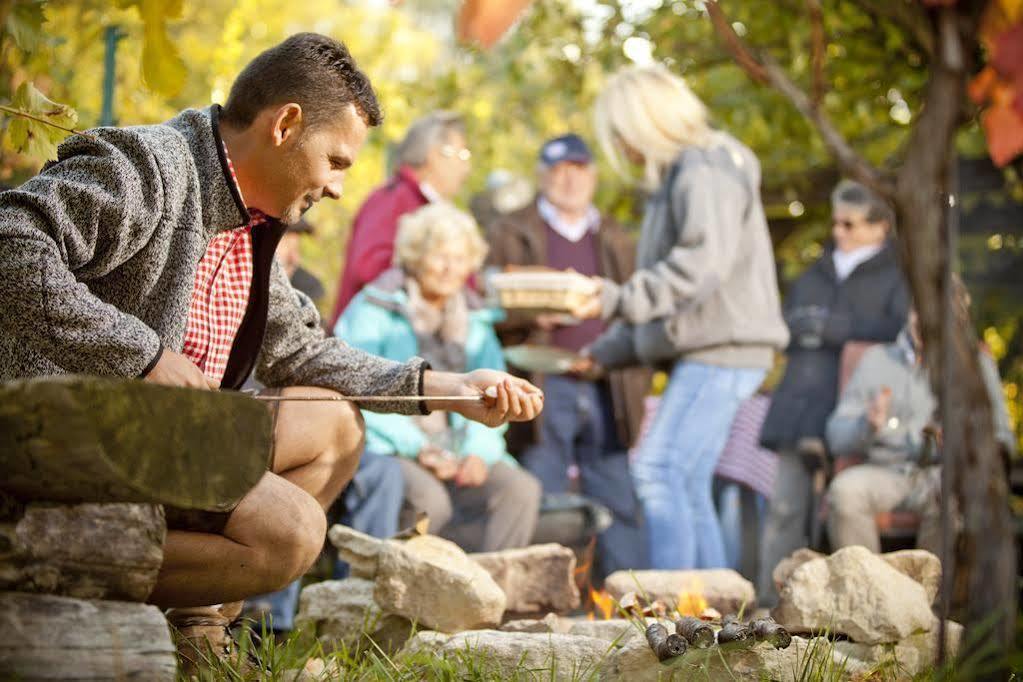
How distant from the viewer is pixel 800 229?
9438 millimetres

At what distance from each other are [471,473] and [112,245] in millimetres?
2996

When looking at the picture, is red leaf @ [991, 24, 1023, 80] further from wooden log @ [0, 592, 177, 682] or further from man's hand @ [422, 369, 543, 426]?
wooden log @ [0, 592, 177, 682]

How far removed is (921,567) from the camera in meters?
4.12

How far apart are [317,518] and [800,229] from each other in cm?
677

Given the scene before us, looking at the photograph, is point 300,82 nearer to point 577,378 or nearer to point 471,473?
point 471,473

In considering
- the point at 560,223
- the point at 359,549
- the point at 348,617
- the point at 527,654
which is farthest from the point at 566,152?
the point at 527,654

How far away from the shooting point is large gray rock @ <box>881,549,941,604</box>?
410cm

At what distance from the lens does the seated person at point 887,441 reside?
5.75 meters

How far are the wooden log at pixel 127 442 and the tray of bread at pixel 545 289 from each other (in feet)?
10.9

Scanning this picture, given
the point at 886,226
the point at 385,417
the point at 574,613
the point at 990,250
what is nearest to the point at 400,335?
the point at 385,417

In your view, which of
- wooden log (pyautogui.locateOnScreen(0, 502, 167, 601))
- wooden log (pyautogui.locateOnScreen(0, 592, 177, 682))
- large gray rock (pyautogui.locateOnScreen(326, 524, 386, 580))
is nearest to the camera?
wooden log (pyautogui.locateOnScreen(0, 592, 177, 682))

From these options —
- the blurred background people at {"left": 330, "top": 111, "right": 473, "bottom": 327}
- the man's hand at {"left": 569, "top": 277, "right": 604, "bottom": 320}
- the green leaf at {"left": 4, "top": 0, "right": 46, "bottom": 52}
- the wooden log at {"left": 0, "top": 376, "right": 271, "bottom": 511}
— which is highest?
the green leaf at {"left": 4, "top": 0, "right": 46, "bottom": 52}

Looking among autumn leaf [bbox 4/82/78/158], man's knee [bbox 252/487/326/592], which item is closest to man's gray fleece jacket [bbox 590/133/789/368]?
man's knee [bbox 252/487/326/592]

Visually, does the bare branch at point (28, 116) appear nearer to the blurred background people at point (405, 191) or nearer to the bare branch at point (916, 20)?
the bare branch at point (916, 20)
